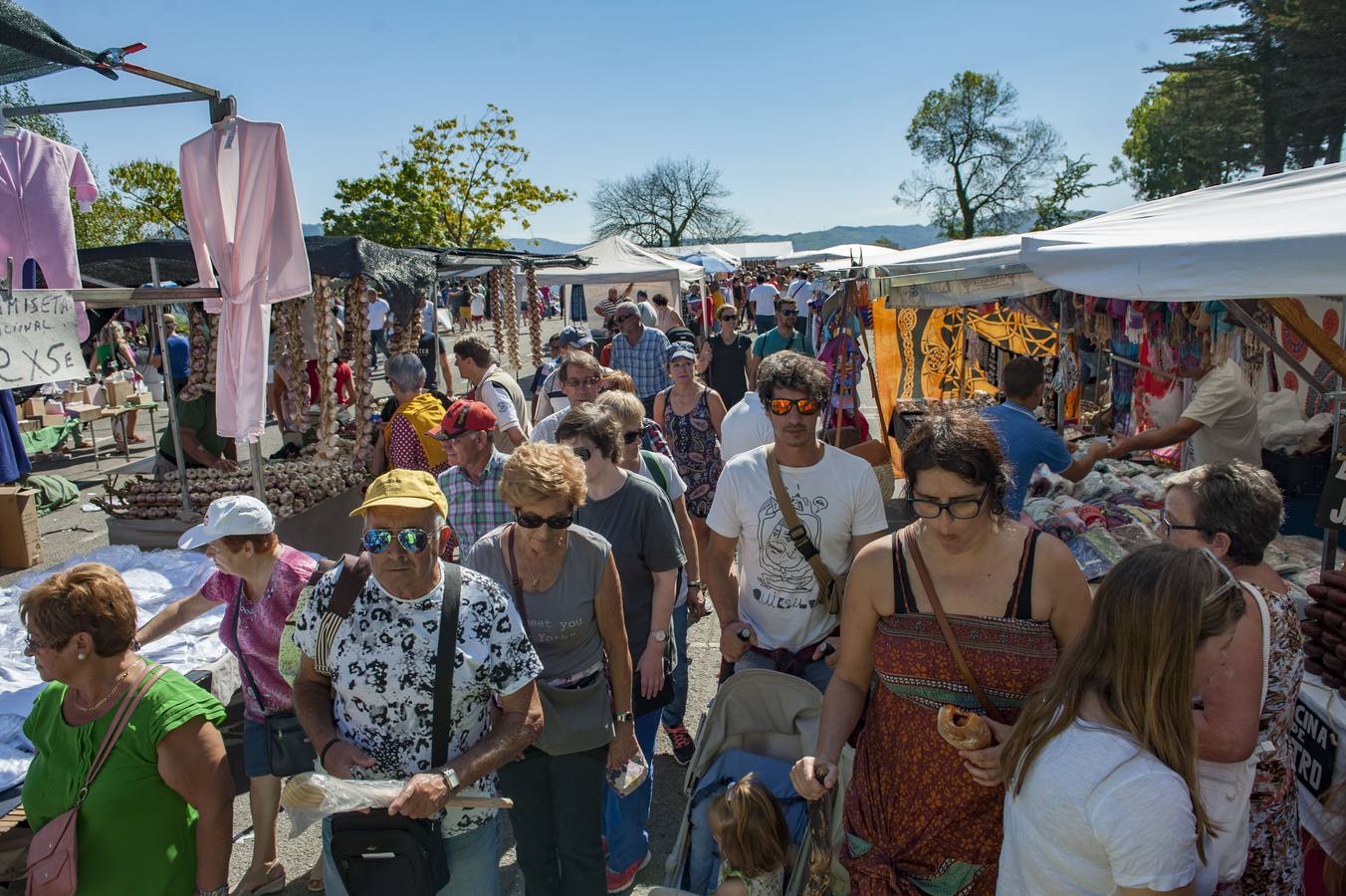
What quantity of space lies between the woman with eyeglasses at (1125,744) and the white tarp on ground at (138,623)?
11.7ft

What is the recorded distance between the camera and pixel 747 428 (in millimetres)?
4535

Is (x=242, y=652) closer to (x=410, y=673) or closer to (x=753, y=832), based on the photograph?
(x=410, y=673)

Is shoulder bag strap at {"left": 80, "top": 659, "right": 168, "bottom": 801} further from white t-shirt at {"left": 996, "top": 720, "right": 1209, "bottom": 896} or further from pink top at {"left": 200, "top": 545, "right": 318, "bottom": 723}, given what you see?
white t-shirt at {"left": 996, "top": 720, "right": 1209, "bottom": 896}

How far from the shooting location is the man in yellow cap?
87.0 inches

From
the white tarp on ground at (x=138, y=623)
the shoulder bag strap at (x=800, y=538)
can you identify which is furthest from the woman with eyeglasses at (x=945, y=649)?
the white tarp on ground at (x=138, y=623)

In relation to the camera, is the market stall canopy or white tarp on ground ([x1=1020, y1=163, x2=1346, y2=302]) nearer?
white tarp on ground ([x1=1020, y1=163, x2=1346, y2=302])

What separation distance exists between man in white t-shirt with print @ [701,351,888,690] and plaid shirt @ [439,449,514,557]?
1121 millimetres

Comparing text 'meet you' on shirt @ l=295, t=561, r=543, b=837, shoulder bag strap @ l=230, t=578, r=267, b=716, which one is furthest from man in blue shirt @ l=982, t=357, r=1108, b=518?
shoulder bag strap @ l=230, t=578, r=267, b=716

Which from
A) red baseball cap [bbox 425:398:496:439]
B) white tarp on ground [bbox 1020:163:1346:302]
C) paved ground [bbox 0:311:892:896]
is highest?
white tarp on ground [bbox 1020:163:1346:302]

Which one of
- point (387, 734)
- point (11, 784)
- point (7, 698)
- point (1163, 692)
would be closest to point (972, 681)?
point (1163, 692)

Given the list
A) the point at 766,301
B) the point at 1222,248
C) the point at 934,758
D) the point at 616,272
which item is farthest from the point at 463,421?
the point at 766,301

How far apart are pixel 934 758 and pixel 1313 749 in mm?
1642

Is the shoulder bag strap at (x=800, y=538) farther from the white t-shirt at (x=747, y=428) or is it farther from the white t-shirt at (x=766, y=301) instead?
the white t-shirt at (x=766, y=301)

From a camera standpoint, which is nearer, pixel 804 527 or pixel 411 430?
pixel 804 527
